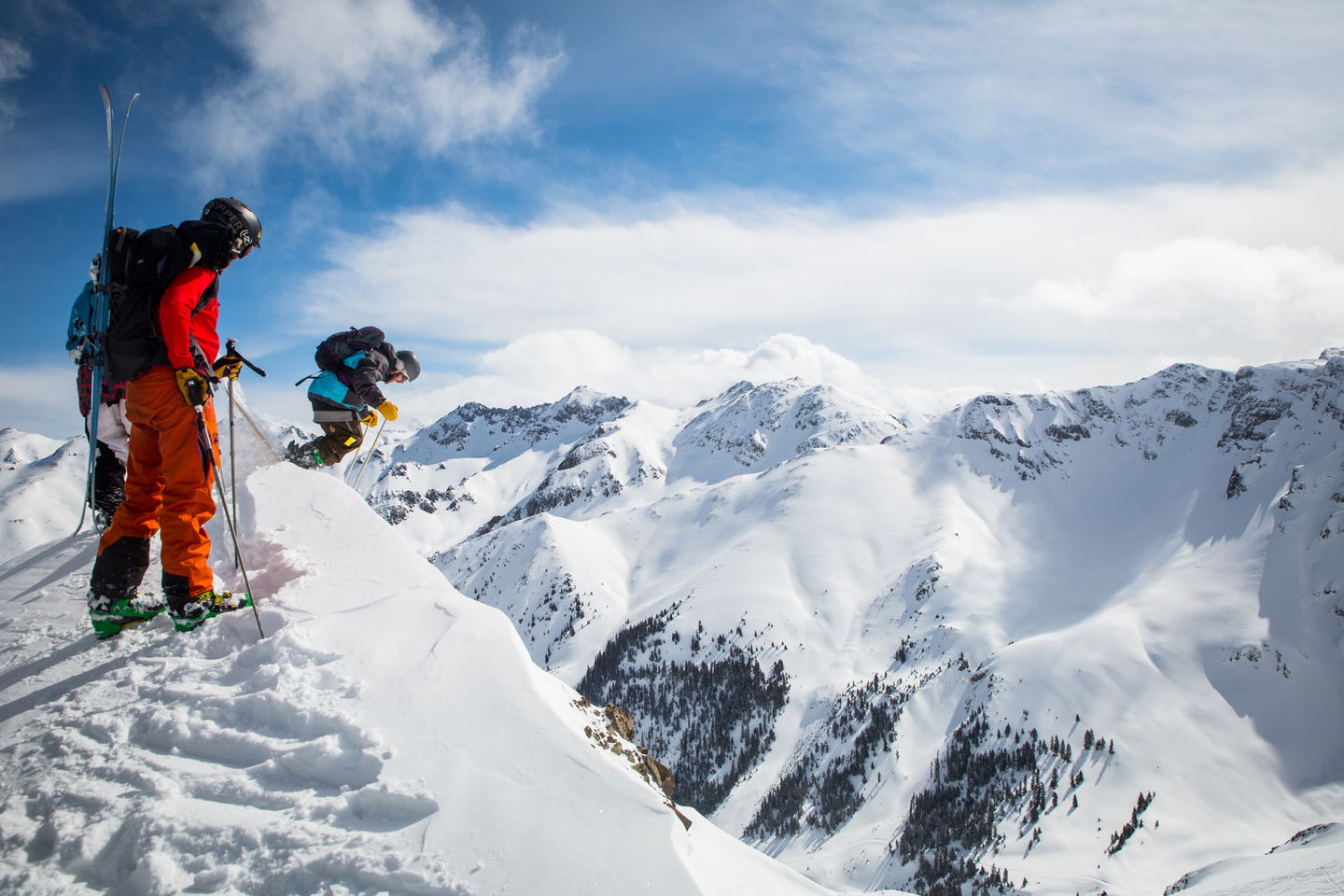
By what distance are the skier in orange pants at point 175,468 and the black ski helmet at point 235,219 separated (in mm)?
17

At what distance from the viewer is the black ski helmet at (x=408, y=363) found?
10938 mm

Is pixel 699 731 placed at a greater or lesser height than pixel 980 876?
greater

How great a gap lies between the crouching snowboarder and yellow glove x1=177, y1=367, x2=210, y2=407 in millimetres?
2811

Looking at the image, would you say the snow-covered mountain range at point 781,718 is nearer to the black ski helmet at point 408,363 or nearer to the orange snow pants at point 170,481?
the orange snow pants at point 170,481

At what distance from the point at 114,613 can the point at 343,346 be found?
4.91 meters

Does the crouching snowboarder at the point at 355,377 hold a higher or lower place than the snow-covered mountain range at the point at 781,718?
higher

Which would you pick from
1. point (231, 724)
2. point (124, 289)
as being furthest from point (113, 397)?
point (231, 724)

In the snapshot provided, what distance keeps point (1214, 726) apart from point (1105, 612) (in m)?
39.4

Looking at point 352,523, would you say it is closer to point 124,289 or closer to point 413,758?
point 124,289

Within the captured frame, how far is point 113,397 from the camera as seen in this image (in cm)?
825

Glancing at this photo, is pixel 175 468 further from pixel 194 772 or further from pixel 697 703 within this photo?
pixel 697 703

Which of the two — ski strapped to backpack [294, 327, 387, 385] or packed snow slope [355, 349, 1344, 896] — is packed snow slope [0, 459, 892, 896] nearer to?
ski strapped to backpack [294, 327, 387, 385]

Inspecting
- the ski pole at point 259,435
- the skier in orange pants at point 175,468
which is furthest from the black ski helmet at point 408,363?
the skier in orange pants at point 175,468

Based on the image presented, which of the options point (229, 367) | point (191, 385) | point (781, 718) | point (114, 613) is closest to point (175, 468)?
point (191, 385)
